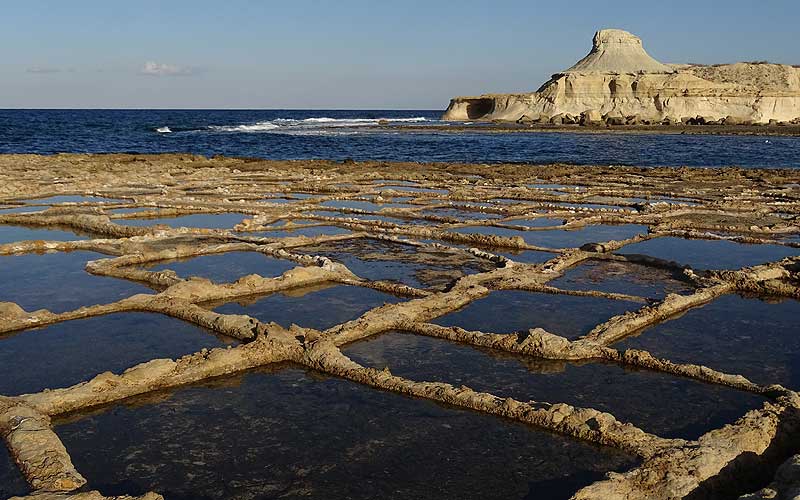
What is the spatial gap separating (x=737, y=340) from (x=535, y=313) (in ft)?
5.60

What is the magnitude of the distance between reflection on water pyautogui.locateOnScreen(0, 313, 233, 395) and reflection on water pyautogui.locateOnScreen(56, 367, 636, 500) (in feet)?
2.46

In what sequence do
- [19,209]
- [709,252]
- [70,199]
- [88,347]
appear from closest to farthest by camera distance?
[88,347]
[709,252]
[19,209]
[70,199]

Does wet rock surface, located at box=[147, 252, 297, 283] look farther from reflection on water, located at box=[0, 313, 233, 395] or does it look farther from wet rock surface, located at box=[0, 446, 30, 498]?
wet rock surface, located at box=[0, 446, 30, 498]

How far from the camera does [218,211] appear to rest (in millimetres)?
13156

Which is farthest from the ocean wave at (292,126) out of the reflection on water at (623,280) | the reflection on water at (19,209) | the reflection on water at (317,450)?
the reflection on water at (317,450)

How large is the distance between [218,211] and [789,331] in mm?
9981

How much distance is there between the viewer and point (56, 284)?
7.57 meters

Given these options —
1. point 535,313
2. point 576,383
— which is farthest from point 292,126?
point 576,383

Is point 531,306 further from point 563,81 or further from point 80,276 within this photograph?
point 563,81

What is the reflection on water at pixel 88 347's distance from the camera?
16.1ft

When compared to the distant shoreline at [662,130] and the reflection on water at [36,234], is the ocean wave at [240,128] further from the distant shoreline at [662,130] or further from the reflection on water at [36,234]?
the reflection on water at [36,234]

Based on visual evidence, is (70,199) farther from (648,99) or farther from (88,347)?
(648,99)

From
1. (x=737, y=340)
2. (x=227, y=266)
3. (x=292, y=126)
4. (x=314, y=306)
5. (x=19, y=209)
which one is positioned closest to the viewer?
(x=737, y=340)

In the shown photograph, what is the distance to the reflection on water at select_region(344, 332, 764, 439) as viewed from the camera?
4332mm
